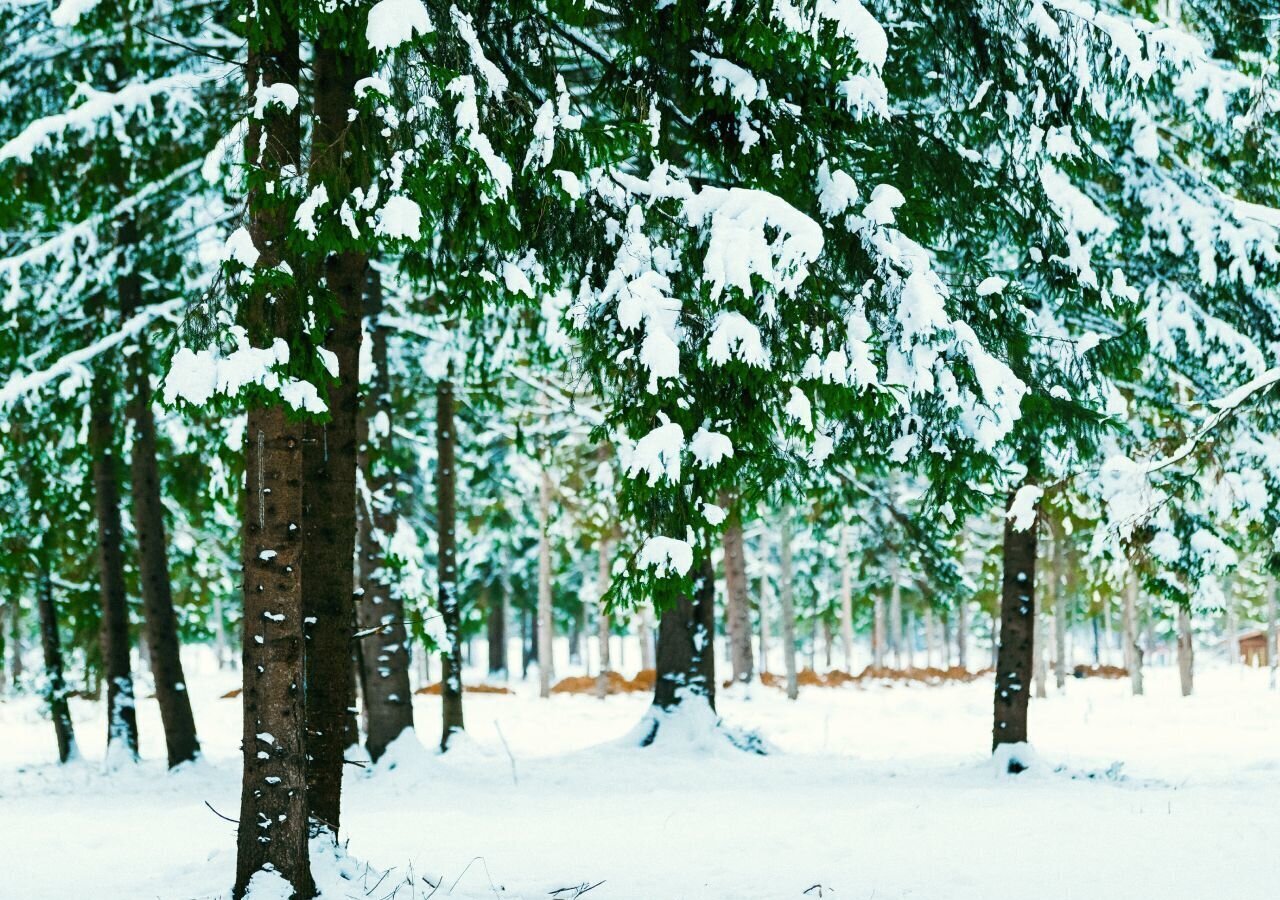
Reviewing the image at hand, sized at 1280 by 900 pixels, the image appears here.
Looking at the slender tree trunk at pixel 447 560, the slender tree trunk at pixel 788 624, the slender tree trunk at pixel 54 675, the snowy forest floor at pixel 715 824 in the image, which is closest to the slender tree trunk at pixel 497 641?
the slender tree trunk at pixel 788 624

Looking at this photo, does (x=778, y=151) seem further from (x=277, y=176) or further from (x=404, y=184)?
(x=277, y=176)

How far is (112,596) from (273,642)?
8.38 metres

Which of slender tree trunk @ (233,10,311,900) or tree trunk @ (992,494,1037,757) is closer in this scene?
slender tree trunk @ (233,10,311,900)

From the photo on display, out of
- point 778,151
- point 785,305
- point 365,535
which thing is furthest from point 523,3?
point 365,535

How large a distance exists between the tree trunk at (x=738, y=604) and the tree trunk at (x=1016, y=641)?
25.6ft

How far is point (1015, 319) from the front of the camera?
6.71 metres

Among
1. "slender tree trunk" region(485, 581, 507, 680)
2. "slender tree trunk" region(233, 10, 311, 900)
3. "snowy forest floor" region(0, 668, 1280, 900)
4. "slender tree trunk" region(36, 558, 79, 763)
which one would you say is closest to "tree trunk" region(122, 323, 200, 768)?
"snowy forest floor" region(0, 668, 1280, 900)

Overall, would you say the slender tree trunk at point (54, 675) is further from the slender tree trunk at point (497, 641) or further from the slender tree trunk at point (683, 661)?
the slender tree trunk at point (497, 641)

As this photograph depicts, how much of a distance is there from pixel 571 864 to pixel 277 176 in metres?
4.84

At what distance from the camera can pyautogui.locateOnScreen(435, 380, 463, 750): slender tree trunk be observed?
13383mm

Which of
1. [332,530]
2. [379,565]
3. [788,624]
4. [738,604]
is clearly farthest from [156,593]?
[788,624]

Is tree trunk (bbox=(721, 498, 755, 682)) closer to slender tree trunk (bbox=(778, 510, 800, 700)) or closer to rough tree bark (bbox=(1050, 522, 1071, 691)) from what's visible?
slender tree trunk (bbox=(778, 510, 800, 700))

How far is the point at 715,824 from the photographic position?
28.2ft

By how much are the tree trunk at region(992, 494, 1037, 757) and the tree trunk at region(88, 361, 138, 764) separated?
9634mm
